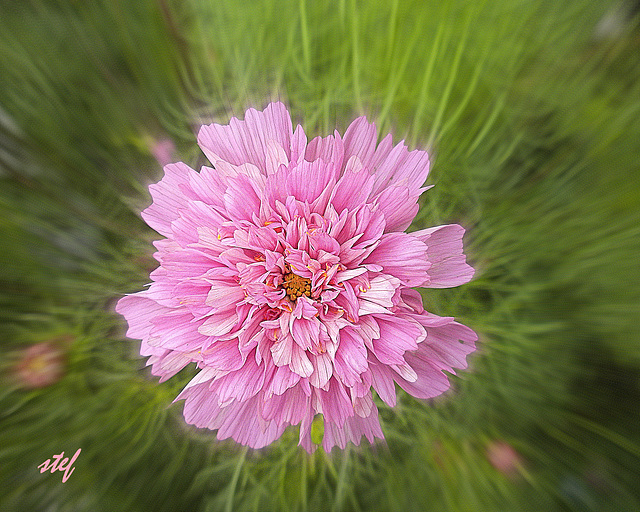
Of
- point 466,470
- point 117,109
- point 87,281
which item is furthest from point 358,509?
point 117,109

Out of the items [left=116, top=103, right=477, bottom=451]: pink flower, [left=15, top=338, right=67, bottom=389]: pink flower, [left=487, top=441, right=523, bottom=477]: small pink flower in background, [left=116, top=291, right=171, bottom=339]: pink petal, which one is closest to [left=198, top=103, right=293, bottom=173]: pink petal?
[left=116, top=103, right=477, bottom=451]: pink flower

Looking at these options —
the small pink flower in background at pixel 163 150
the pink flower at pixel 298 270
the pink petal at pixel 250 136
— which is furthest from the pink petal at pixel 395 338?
the small pink flower in background at pixel 163 150

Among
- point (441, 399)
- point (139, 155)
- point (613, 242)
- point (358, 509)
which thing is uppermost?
point (139, 155)

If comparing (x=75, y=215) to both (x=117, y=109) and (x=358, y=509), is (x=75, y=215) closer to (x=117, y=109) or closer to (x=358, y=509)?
(x=117, y=109)

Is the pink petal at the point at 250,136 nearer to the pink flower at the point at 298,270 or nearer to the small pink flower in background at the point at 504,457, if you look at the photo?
the pink flower at the point at 298,270

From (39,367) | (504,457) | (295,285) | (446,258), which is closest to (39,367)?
(39,367)

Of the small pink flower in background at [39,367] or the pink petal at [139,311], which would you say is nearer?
the pink petal at [139,311]
